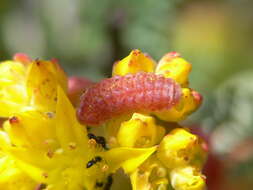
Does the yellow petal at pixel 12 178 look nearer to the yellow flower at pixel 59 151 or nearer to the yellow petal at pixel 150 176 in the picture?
the yellow flower at pixel 59 151

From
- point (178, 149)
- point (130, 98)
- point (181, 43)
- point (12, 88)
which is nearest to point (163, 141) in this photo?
point (178, 149)

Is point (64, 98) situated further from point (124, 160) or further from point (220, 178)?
point (220, 178)

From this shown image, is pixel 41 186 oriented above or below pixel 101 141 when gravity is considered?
below

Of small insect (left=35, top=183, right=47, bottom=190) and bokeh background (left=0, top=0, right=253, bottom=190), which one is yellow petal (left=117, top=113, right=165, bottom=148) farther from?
bokeh background (left=0, top=0, right=253, bottom=190)

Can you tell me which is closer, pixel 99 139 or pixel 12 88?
pixel 99 139

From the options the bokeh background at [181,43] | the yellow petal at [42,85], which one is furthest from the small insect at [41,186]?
the bokeh background at [181,43]

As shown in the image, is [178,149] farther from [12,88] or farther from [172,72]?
[12,88]

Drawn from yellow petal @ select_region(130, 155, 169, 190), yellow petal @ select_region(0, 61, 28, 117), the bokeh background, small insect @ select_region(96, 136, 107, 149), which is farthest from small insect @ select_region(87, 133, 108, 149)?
the bokeh background
